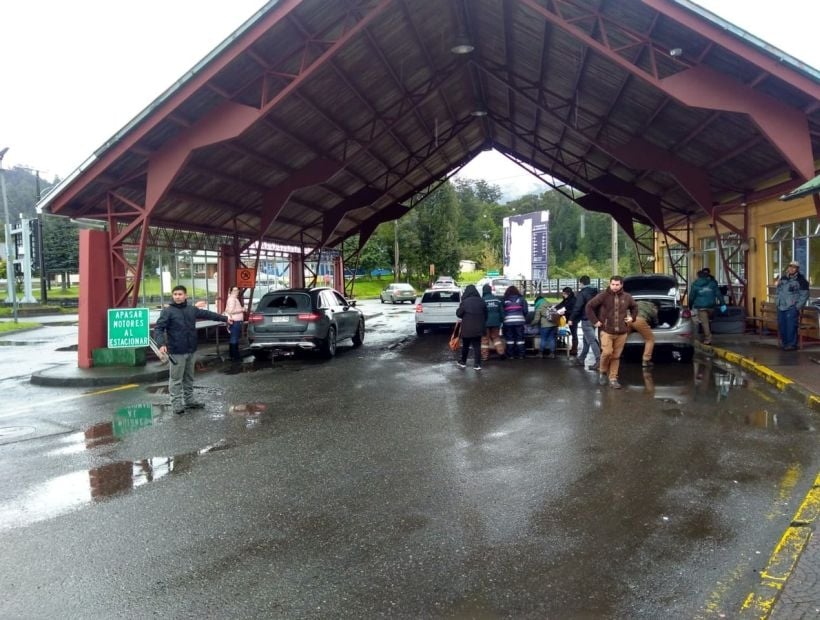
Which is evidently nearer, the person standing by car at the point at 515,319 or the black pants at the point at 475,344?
the black pants at the point at 475,344

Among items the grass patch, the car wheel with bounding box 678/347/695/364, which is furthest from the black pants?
the grass patch

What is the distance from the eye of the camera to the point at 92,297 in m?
13.3

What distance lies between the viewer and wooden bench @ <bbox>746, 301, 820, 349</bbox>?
1385 cm

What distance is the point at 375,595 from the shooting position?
3.70 m

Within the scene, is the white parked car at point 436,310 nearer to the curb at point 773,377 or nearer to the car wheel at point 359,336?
the car wheel at point 359,336

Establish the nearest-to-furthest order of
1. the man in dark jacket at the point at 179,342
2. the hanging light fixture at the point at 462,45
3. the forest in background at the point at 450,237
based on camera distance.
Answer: the man in dark jacket at the point at 179,342 < the hanging light fixture at the point at 462,45 < the forest in background at the point at 450,237

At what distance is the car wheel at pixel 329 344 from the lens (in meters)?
14.8

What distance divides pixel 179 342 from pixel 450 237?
60.7 metres

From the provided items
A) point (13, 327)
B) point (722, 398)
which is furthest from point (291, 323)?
point (13, 327)

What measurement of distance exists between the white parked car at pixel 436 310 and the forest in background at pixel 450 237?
38592mm

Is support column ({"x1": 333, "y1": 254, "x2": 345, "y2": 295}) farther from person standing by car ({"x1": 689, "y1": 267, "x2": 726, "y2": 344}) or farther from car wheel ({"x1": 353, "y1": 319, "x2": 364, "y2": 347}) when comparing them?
person standing by car ({"x1": 689, "y1": 267, "x2": 726, "y2": 344})

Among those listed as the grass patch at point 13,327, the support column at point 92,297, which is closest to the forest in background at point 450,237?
the grass patch at point 13,327

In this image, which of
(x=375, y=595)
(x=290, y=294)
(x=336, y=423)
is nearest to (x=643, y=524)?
(x=375, y=595)

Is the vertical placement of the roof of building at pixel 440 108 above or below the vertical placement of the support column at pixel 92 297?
A: above
